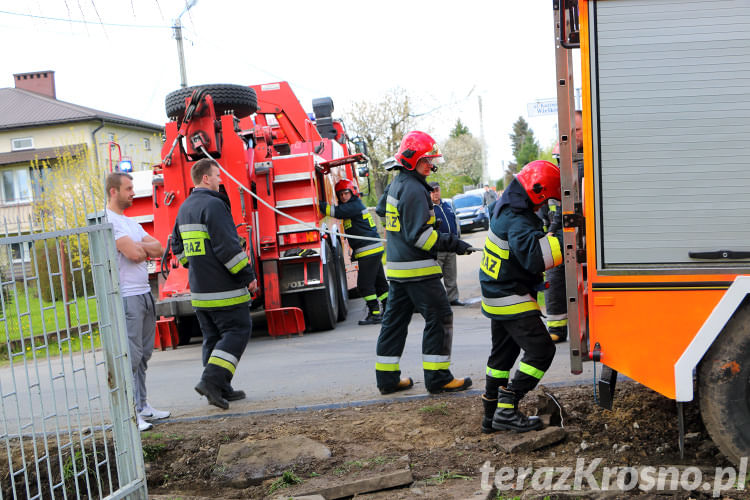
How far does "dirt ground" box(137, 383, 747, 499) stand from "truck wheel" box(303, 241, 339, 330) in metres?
4.14

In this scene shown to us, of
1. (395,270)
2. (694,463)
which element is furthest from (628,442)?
(395,270)

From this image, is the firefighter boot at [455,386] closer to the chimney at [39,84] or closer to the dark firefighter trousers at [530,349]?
the dark firefighter trousers at [530,349]

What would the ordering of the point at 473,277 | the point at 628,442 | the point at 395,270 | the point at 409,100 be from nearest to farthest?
the point at 628,442
the point at 395,270
the point at 473,277
the point at 409,100

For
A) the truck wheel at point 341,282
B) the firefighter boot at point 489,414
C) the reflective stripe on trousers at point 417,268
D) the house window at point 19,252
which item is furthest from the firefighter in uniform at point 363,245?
the house window at point 19,252

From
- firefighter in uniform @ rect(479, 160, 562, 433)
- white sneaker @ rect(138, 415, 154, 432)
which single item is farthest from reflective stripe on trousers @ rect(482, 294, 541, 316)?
white sneaker @ rect(138, 415, 154, 432)

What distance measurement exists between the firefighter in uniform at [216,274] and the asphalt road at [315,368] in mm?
372

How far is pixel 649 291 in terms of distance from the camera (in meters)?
3.56

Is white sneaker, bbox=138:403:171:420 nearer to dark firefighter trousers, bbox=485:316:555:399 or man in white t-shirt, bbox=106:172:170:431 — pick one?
man in white t-shirt, bbox=106:172:170:431

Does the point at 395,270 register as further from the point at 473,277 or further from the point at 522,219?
the point at 473,277

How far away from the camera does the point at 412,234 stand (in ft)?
17.8

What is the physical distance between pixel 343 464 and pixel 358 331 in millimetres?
5312

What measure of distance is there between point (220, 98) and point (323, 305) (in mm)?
2926

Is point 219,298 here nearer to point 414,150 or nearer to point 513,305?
point 414,150

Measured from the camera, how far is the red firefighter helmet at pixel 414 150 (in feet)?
18.0
